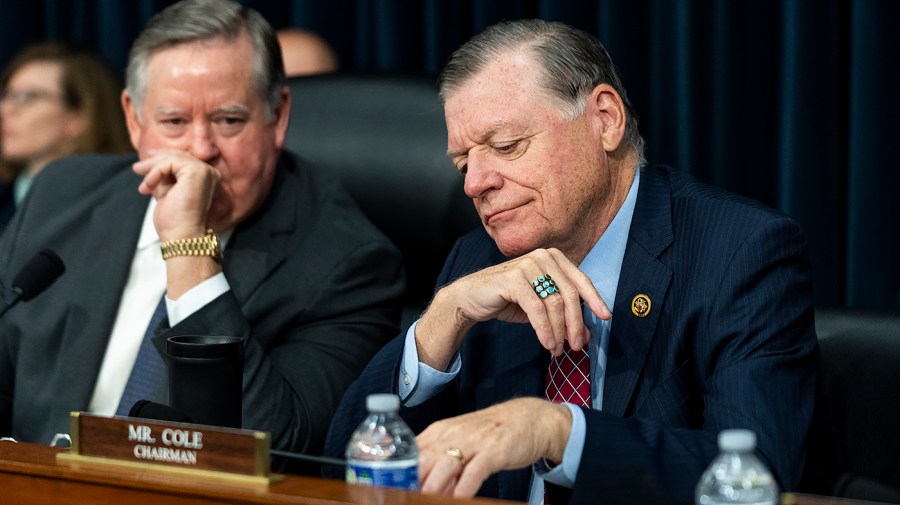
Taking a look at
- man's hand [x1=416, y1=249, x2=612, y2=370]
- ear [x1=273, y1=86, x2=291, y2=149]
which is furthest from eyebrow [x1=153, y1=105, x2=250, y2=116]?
man's hand [x1=416, y1=249, x2=612, y2=370]

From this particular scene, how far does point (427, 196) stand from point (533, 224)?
0.66 metres

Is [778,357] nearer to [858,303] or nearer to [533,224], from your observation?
[533,224]

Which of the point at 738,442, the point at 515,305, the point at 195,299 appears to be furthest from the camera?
the point at 195,299

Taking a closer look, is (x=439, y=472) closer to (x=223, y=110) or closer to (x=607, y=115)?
(x=607, y=115)

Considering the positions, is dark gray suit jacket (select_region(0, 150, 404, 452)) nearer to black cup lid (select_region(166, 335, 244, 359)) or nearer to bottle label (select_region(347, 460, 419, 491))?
black cup lid (select_region(166, 335, 244, 359))

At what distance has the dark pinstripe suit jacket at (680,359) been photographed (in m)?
1.61

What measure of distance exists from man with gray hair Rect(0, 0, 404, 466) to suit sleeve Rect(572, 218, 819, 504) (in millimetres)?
805

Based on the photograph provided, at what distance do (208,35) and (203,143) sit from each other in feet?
0.72

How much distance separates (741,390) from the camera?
1.72 metres

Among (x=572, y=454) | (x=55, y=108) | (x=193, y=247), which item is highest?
(x=55, y=108)

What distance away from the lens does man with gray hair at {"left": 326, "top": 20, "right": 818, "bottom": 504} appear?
1695mm

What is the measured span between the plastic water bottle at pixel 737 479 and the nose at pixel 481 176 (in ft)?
2.68

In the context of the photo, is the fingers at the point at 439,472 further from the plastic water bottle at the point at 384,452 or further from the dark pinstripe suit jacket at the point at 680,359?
the dark pinstripe suit jacket at the point at 680,359

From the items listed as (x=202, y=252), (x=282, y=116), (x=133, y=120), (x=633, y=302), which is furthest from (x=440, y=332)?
(x=133, y=120)
